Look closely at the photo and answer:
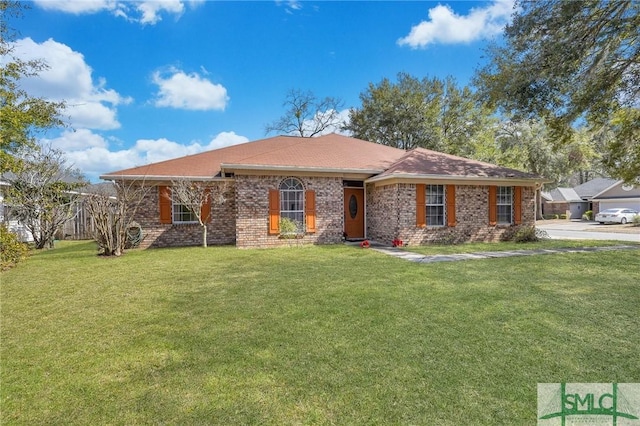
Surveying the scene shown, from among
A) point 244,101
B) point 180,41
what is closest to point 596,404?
point 180,41

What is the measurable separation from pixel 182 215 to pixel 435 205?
30.7 feet

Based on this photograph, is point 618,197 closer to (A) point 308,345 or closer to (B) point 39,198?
(A) point 308,345

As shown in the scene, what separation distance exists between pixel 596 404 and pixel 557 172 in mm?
32693

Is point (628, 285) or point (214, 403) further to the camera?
point (628, 285)

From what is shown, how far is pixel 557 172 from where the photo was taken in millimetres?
28719

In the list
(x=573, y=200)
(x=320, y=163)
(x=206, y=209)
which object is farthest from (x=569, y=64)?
(x=573, y=200)

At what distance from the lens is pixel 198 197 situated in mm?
11266

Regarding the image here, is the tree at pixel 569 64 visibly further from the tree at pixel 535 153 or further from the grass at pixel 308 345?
the tree at pixel 535 153

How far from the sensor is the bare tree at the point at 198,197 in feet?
36.0

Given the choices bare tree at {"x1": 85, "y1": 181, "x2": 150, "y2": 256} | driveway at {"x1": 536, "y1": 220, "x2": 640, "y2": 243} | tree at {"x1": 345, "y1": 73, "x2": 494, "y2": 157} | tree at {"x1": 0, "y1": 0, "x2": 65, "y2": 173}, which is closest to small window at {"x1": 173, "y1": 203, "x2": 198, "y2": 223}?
bare tree at {"x1": 85, "y1": 181, "x2": 150, "y2": 256}

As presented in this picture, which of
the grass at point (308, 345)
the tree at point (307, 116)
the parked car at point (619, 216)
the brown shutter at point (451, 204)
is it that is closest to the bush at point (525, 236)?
the brown shutter at point (451, 204)

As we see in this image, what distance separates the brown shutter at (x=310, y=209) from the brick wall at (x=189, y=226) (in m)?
A: 2.79

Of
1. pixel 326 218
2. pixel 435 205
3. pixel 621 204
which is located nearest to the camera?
pixel 435 205

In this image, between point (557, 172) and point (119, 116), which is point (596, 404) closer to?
point (119, 116)
